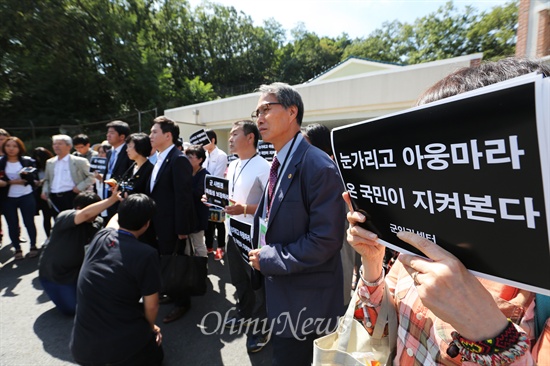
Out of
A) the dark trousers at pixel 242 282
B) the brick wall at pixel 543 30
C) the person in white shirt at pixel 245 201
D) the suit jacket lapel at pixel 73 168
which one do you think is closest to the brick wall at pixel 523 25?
the brick wall at pixel 543 30

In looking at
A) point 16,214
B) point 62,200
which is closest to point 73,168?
point 62,200

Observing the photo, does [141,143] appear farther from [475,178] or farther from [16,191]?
[475,178]

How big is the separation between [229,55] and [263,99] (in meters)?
45.0

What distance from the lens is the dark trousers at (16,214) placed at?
4516 mm

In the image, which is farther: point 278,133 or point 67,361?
point 67,361

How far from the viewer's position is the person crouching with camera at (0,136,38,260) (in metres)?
4.52

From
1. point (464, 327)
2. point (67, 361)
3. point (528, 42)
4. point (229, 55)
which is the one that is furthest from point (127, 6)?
point (464, 327)

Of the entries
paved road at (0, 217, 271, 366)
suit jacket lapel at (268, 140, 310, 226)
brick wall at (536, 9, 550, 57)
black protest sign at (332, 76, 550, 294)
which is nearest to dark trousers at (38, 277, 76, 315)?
paved road at (0, 217, 271, 366)

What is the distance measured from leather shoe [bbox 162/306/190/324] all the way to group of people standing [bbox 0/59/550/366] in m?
0.01

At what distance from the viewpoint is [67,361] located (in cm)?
245

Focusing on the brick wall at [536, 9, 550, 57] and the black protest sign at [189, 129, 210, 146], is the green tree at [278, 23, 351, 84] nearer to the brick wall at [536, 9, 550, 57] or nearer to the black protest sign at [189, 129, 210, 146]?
the brick wall at [536, 9, 550, 57]

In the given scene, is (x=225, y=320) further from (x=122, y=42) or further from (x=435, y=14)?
(x=435, y=14)

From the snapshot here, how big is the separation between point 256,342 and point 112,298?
1295 millimetres

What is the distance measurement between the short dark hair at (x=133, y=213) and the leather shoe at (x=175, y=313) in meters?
1.28
